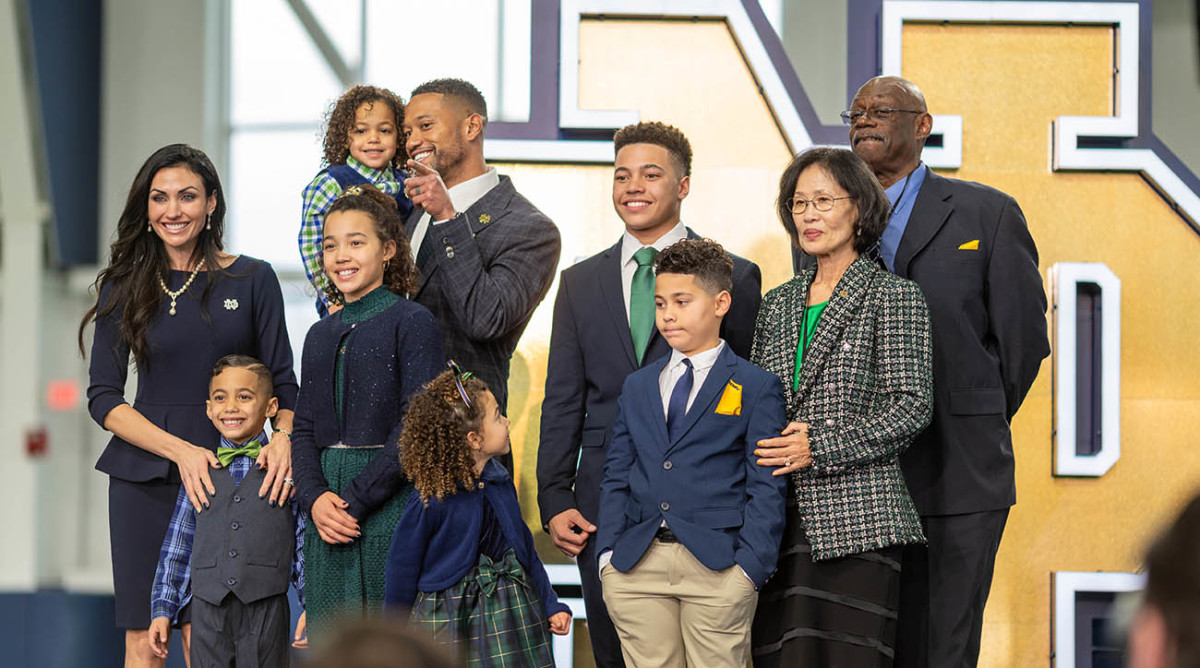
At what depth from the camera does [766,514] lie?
2639 mm

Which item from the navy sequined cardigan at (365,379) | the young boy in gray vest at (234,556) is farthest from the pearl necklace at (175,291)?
the navy sequined cardigan at (365,379)

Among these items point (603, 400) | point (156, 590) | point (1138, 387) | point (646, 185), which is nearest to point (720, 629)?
point (603, 400)

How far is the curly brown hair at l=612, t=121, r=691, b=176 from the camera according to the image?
3.18 meters

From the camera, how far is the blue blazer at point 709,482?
8.71 feet

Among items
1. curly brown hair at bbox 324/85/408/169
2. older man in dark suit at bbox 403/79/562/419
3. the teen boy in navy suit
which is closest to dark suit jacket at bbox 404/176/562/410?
older man in dark suit at bbox 403/79/562/419

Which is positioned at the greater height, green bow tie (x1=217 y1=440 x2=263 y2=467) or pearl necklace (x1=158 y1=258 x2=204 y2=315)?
pearl necklace (x1=158 y1=258 x2=204 y2=315)

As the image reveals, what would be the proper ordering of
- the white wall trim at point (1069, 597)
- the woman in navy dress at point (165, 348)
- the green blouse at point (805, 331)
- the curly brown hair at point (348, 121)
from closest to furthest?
the green blouse at point (805, 331) < the woman in navy dress at point (165, 348) < the curly brown hair at point (348, 121) < the white wall trim at point (1069, 597)

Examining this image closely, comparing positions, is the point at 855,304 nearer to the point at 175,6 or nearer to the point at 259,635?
the point at 259,635

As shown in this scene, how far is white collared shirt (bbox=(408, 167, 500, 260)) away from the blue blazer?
78cm

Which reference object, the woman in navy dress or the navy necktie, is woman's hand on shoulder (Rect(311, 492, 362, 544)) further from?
the navy necktie

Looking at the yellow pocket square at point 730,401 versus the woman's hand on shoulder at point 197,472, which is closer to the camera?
the yellow pocket square at point 730,401

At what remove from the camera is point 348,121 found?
3379mm

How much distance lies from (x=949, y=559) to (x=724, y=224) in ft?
4.65

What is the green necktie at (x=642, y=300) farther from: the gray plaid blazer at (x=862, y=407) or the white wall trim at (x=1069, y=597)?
the white wall trim at (x=1069, y=597)
